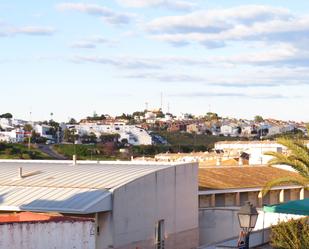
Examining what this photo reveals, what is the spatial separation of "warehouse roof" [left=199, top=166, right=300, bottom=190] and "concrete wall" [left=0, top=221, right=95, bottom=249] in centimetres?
1890

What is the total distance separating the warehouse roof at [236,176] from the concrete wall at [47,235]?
18.9 meters

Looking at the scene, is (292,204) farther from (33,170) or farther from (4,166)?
(4,166)

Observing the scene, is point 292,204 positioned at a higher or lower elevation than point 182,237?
higher

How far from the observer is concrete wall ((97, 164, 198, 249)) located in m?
23.0

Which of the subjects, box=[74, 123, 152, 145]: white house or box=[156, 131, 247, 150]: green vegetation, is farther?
box=[156, 131, 247, 150]: green vegetation

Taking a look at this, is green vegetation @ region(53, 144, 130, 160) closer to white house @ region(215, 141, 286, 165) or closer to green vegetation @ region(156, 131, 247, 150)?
white house @ region(215, 141, 286, 165)

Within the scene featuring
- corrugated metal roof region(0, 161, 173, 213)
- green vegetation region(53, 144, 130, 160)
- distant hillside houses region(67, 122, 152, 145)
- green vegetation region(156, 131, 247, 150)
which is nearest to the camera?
corrugated metal roof region(0, 161, 173, 213)

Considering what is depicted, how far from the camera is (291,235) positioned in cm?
1939

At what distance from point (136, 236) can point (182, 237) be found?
3748 millimetres

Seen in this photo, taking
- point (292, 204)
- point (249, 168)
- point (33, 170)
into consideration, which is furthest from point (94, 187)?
point (249, 168)

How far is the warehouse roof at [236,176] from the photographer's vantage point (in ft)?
113

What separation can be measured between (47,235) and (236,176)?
82.9 feet

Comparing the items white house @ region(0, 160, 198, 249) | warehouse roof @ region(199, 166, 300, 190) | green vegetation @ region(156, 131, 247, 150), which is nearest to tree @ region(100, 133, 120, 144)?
green vegetation @ region(156, 131, 247, 150)

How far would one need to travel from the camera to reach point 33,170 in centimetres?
2666
